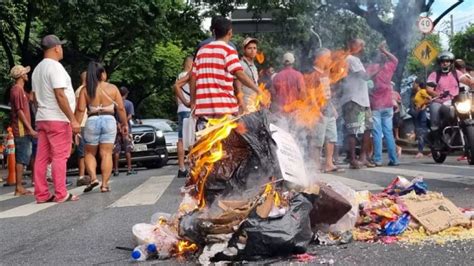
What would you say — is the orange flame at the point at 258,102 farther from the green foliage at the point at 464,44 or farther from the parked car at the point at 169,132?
the green foliage at the point at 464,44

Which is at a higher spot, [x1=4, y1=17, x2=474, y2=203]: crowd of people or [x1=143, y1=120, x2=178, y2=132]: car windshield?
[x1=4, y1=17, x2=474, y2=203]: crowd of people

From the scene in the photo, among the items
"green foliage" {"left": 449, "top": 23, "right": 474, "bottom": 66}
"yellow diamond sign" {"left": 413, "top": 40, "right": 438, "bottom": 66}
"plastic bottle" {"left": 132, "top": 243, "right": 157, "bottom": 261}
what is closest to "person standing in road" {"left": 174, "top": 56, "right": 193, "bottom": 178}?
"plastic bottle" {"left": 132, "top": 243, "right": 157, "bottom": 261}

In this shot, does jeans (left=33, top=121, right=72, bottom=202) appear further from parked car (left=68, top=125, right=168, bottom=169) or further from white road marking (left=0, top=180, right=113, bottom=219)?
parked car (left=68, top=125, right=168, bottom=169)

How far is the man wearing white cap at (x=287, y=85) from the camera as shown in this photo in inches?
362

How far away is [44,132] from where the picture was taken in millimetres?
7906

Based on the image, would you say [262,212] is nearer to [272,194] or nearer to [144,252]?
[272,194]

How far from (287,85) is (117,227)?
4452 mm

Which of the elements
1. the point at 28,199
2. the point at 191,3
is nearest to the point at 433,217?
the point at 28,199

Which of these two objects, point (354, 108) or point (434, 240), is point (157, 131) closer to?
point (354, 108)

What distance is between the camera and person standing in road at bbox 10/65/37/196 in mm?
9820

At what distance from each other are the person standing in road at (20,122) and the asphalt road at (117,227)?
537 mm

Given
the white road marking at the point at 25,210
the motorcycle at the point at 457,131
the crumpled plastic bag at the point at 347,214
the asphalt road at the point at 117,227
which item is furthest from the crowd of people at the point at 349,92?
the crumpled plastic bag at the point at 347,214

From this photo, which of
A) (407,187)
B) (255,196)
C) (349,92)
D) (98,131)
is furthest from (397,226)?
(349,92)

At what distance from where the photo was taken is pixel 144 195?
809cm
